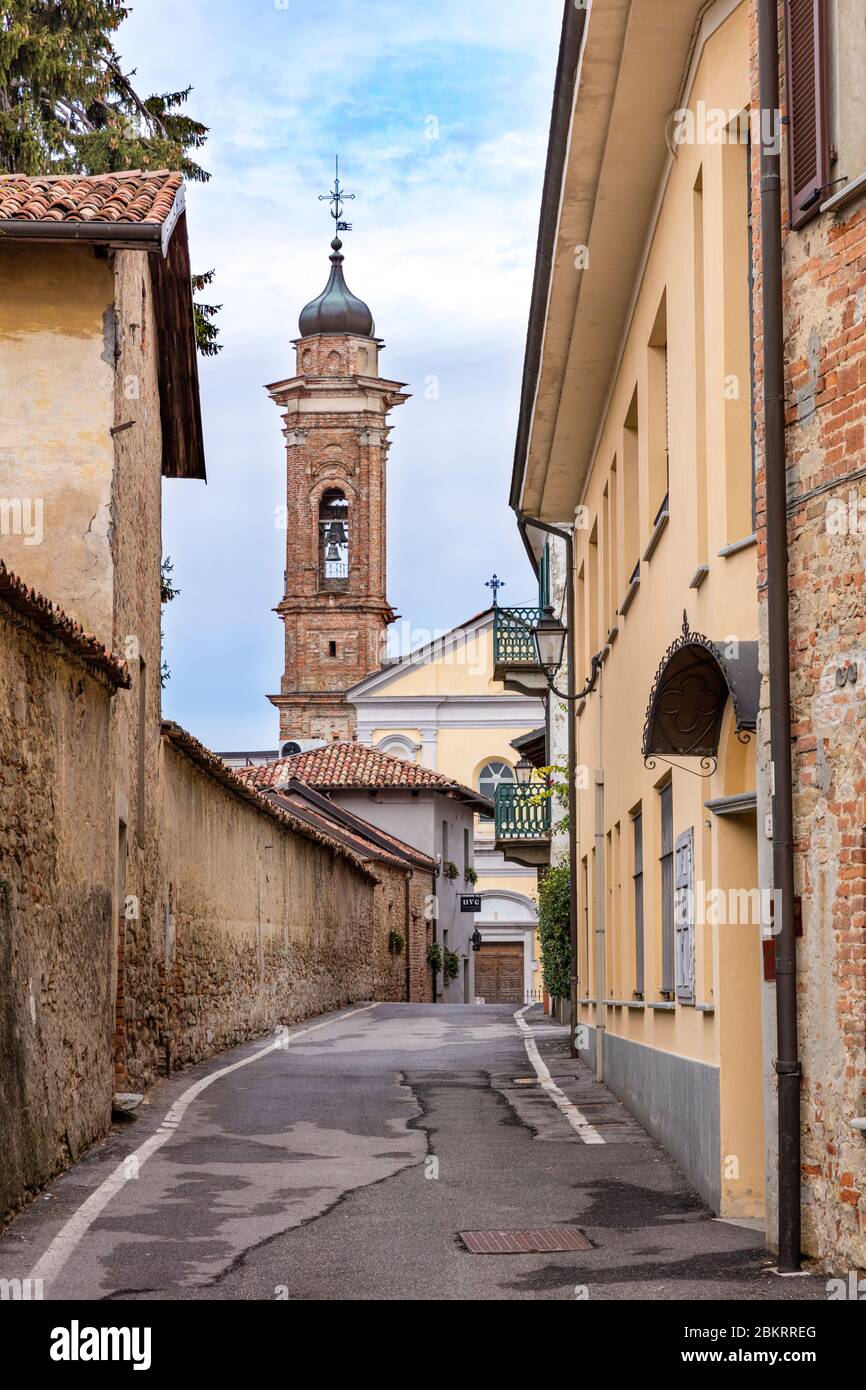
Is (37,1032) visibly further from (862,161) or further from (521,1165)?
(862,161)

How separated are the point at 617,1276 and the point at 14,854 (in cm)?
411

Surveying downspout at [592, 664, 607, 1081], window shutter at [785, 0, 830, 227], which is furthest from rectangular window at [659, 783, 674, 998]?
downspout at [592, 664, 607, 1081]

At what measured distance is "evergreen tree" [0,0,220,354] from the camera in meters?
26.0

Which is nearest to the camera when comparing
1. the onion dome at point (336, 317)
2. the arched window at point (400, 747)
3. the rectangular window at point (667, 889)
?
the rectangular window at point (667, 889)

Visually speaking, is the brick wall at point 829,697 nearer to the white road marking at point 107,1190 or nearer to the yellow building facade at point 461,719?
the white road marking at point 107,1190

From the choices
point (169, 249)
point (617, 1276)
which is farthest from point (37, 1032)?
point (169, 249)

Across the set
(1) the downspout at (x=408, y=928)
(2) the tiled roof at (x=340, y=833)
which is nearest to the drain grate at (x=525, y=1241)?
(2) the tiled roof at (x=340, y=833)

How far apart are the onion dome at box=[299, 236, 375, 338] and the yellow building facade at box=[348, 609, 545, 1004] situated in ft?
64.0

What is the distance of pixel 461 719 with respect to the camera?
66.9 meters

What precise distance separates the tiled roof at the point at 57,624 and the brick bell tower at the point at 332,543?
6191 cm

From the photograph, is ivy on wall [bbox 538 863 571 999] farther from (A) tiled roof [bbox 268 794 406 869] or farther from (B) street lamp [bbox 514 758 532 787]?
(A) tiled roof [bbox 268 794 406 869]

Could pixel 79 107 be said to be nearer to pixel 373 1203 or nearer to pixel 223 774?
pixel 223 774

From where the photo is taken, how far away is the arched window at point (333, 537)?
77.3 metres

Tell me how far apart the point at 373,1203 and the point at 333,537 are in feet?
224
